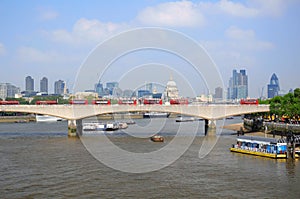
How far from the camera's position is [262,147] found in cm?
2952

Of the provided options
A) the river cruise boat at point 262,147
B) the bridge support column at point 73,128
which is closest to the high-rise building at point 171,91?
the bridge support column at point 73,128

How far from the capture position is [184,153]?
30.5 m

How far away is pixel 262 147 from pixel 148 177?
440 inches

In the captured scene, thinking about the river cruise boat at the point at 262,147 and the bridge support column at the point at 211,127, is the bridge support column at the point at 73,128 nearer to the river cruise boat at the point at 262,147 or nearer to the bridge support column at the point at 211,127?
the bridge support column at the point at 211,127

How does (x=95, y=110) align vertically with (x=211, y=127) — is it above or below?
above

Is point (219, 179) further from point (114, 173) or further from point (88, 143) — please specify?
point (88, 143)

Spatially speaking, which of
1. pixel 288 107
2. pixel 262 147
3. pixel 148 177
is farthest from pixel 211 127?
pixel 148 177

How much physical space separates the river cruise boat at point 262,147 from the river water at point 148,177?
939mm

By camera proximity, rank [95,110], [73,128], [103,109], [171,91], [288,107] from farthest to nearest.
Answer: [171,91]
[288,107]
[95,110]
[103,109]
[73,128]

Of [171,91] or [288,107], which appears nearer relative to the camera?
[288,107]

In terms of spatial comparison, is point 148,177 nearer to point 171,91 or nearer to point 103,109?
point 103,109

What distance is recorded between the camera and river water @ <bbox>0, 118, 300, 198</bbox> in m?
18.4

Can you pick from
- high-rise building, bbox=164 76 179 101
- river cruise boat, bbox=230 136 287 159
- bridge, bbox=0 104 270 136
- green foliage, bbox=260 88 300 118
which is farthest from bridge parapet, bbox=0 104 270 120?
high-rise building, bbox=164 76 179 101

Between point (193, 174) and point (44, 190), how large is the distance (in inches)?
319
